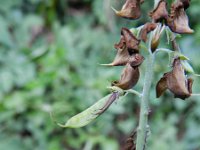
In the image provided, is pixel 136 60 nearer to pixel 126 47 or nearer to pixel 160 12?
pixel 126 47

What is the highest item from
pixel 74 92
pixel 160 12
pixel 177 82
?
pixel 160 12

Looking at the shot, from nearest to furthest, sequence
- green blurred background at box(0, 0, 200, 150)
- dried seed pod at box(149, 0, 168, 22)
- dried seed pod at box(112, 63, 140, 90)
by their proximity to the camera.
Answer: dried seed pod at box(149, 0, 168, 22) < dried seed pod at box(112, 63, 140, 90) < green blurred background at box(0, 0, 200, 150)

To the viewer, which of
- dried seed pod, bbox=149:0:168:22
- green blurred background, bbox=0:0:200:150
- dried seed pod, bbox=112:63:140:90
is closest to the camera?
dried seed pod, bbox=149:0:168:22

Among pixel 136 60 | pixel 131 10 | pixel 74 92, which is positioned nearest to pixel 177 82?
pixel 136 60

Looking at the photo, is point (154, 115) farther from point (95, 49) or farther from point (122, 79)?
point (122, 79)

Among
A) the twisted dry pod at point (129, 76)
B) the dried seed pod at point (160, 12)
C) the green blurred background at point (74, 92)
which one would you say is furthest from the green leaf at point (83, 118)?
the green blurred background at point (74, 92)

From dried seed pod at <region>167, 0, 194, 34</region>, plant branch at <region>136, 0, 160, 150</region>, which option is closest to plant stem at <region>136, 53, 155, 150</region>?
plant branch at <region>136, 0, 160, 150</region>

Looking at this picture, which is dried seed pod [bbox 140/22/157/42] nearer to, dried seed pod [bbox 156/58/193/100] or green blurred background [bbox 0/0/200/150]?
dried seed pod [bbox 156/58/193/100]
